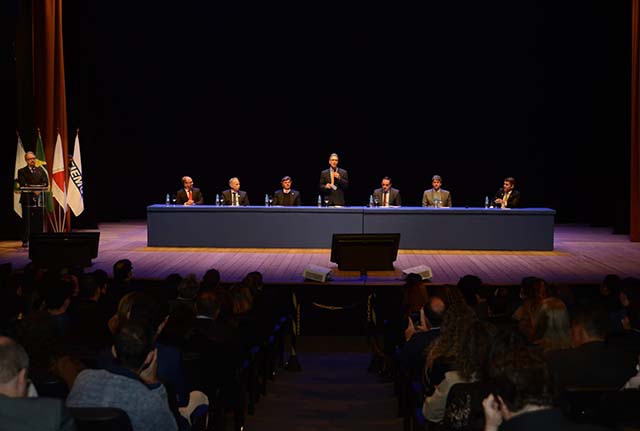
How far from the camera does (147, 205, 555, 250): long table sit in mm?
12922

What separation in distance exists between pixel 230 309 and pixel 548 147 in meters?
12.4

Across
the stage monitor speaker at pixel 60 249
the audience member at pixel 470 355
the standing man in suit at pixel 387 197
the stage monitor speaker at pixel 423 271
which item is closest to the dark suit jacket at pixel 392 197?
the standing man in suit at pixel 387 197

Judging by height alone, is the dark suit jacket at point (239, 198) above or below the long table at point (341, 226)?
above

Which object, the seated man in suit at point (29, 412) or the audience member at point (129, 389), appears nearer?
the seated man in suit at point (29, 412)

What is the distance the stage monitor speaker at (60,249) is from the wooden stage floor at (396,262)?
39 cm

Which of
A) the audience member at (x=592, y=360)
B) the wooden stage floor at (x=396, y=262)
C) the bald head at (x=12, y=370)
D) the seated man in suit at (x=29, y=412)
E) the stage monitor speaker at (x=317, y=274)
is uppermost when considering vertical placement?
the bald head at (x=12, y=370)

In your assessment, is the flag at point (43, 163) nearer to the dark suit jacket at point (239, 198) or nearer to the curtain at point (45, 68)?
the curtain at point (45, 68)

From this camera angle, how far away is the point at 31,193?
503 inches

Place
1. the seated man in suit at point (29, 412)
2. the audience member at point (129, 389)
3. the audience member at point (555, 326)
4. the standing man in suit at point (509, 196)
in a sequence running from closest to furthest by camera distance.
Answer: the seated man in suit at point (29, 412), the audience member at point (129, 389), the audience member at point (555, 326), the standing man in suit at point (509, 196)

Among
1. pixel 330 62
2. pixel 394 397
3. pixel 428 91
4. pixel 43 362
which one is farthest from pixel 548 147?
pixel 43 362

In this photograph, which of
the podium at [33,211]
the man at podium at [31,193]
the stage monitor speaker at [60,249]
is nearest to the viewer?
the stage monitor speaker at [60,249]

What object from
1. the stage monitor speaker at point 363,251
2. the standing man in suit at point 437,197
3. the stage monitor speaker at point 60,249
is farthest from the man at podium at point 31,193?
the standing man in suit at point 437,197

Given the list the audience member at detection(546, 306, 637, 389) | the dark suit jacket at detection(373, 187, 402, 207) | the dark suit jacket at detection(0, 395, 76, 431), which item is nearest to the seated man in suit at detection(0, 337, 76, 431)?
the dark suit jacket at detection(0, 395, 76, 431)

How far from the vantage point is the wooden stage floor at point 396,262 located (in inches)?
399
